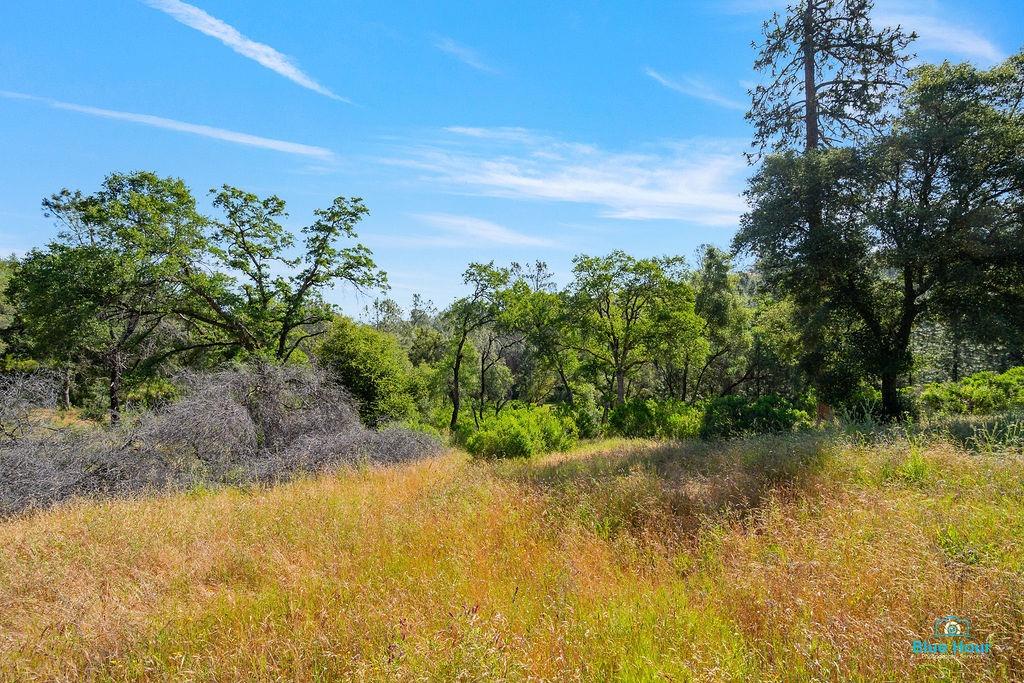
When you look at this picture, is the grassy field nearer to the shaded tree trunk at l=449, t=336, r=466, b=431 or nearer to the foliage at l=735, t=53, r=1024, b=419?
the foliage at l=735, t=53, r=1024, b=419

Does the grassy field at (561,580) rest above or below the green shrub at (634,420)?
above

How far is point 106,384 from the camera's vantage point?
1764 cm

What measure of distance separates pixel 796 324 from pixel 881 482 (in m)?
8.74

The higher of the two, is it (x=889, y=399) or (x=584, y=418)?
(x=889, y=399)

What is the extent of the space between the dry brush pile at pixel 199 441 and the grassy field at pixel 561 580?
1916 mm

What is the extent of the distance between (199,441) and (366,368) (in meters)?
8.05

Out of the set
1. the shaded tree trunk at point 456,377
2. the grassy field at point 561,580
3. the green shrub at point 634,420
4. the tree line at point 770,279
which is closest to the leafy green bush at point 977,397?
the tree line at point 770,279

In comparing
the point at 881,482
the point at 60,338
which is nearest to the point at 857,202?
the point at 881,482

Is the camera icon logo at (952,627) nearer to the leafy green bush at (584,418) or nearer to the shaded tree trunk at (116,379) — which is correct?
the leafy green bush at (584,418)


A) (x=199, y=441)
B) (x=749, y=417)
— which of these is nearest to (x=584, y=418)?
(x=749, y=417)

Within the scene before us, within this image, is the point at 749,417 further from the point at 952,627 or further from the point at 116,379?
the point at 116,379

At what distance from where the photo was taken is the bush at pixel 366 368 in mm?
18031

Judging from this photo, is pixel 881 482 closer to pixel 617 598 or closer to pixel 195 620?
pixel 617 598

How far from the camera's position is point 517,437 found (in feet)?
49.8
